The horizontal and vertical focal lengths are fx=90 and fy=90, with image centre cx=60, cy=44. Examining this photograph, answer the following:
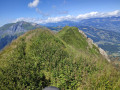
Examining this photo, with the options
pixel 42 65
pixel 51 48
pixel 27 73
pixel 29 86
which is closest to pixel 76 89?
pixel 29 86

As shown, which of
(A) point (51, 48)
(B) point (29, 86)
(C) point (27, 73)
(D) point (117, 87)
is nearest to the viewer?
(D) point (117, 87)

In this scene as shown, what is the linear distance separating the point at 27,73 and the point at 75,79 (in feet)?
13.8

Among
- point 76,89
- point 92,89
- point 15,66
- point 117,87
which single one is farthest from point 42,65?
point 117,87

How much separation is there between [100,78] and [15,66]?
7.24 metres

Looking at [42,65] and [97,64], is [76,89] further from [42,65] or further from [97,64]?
[42,65]

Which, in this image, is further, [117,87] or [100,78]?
[100,78]

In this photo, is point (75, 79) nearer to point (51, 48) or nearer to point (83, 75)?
point (83, 75)

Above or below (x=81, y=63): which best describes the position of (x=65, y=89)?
below

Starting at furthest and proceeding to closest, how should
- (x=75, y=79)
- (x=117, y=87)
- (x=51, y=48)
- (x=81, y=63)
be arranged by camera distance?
(x=51, y=48) → (x=81, y=63) → (x=75, y=79) → (x=117, y=87)

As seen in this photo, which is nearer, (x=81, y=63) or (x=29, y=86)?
(x=29, y=86)

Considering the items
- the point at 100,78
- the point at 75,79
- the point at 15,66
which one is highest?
the point at 15,66

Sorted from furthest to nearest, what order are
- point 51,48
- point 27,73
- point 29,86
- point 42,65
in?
point 51,48, point 42,65, point 27,73, point 29,86

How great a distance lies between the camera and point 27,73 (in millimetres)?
7535

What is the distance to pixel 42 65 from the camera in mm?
11023
